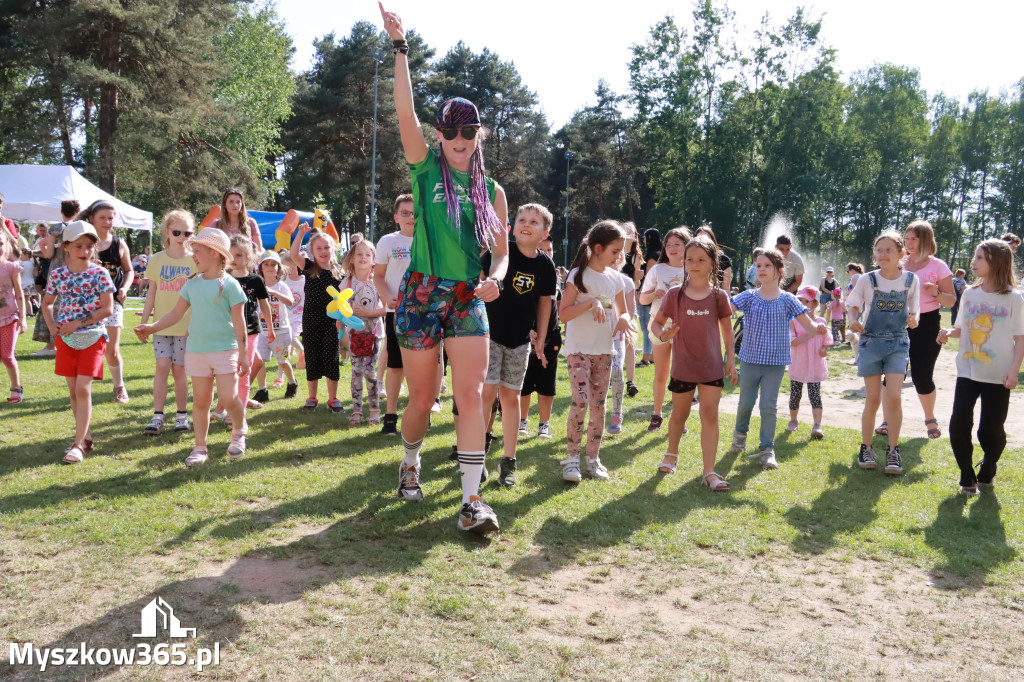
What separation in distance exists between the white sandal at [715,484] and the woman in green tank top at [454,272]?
2100 millimetres

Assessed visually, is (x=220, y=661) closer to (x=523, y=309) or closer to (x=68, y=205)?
(x=523, y=309)

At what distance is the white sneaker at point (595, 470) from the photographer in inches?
229

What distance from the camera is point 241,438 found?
6.15m

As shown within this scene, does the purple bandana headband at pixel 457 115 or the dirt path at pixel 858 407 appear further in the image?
the dirt path at pixel 858 407

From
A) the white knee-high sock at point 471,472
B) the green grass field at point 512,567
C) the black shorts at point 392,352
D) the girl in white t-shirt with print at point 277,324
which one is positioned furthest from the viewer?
the girl in white t-shirt with print at point 277,324

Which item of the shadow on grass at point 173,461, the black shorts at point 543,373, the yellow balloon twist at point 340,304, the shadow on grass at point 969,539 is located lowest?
the shadow on grass at point 969,539

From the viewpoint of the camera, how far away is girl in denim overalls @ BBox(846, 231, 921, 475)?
250 inches

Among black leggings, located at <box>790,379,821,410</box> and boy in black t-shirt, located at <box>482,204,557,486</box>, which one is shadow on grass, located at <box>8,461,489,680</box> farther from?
black leggings, located at <box>790,379,821,410</box>

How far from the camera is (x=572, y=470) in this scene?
18.5 ft

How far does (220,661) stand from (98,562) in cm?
139

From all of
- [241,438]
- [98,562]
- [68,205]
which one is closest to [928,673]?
[98,562]

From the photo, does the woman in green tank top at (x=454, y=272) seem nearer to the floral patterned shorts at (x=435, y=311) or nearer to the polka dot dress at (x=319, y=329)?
the floral patterned shorts at (x=435, y=311)

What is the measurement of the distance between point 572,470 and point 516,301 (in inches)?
54.6

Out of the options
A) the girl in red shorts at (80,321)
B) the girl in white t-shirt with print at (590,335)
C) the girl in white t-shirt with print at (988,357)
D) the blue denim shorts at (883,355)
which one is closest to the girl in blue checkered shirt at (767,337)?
the blue denim shorts at (883,355)
